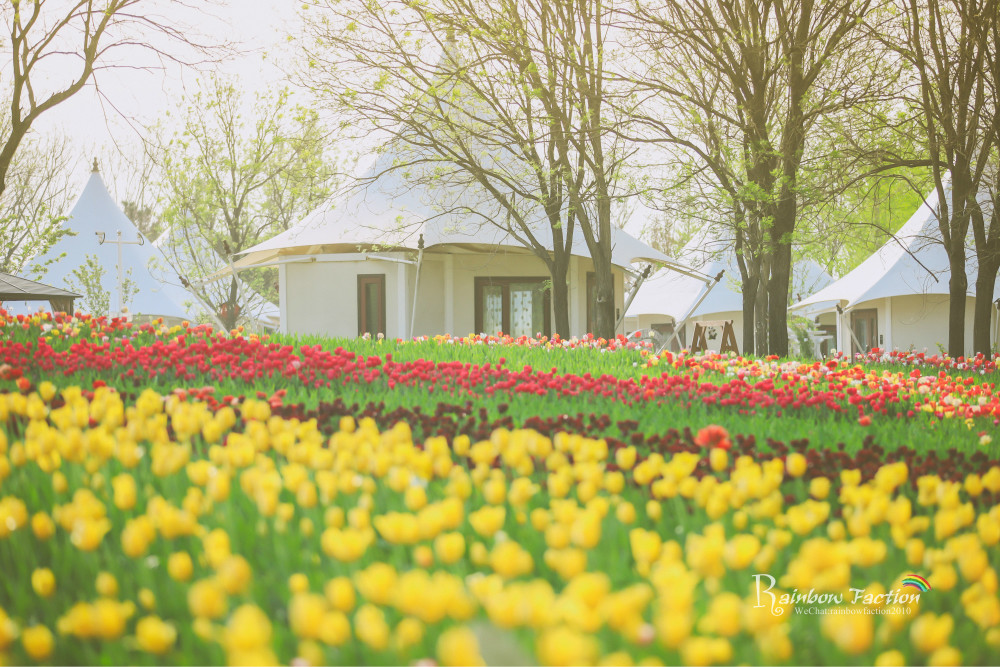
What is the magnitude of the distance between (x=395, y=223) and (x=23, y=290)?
7828 mm

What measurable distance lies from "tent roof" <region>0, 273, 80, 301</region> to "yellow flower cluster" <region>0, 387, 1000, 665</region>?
53.4ft

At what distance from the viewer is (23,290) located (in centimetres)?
1692

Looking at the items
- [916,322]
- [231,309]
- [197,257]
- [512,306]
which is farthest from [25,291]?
[916,322]

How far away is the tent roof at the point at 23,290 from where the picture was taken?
54.7ft

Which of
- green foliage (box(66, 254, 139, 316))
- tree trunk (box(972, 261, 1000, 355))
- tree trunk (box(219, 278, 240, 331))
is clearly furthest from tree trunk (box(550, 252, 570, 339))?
green foliage (box(66, 254, 139, 316))

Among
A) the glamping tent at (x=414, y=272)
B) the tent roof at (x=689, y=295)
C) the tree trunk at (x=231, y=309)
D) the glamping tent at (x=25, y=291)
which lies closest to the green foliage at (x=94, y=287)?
the tree trunk at (x=231, y=309)

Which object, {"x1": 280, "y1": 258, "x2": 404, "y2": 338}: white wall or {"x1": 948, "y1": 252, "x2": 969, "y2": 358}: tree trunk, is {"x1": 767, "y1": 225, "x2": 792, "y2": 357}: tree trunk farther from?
{"x1": 280, "y1": 258, "x2": 404, "y2": 338}: white wall

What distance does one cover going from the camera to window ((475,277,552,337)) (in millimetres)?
19484

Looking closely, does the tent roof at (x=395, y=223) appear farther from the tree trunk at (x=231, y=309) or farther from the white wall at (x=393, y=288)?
the tree trunk at (x=231, y=309)

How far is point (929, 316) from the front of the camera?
21375 millimetres

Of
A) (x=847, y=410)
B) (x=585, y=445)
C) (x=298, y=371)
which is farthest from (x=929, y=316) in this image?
(x=585, y=445)

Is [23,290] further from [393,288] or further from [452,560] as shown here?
[452,560]

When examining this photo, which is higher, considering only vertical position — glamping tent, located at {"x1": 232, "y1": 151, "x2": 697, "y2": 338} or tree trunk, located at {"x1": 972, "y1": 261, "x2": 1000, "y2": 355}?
glamping tent, located at {"x1": 232, "y1": 151, "x2": 697, "y2": 338}

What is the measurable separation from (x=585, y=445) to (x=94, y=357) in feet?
12.5
